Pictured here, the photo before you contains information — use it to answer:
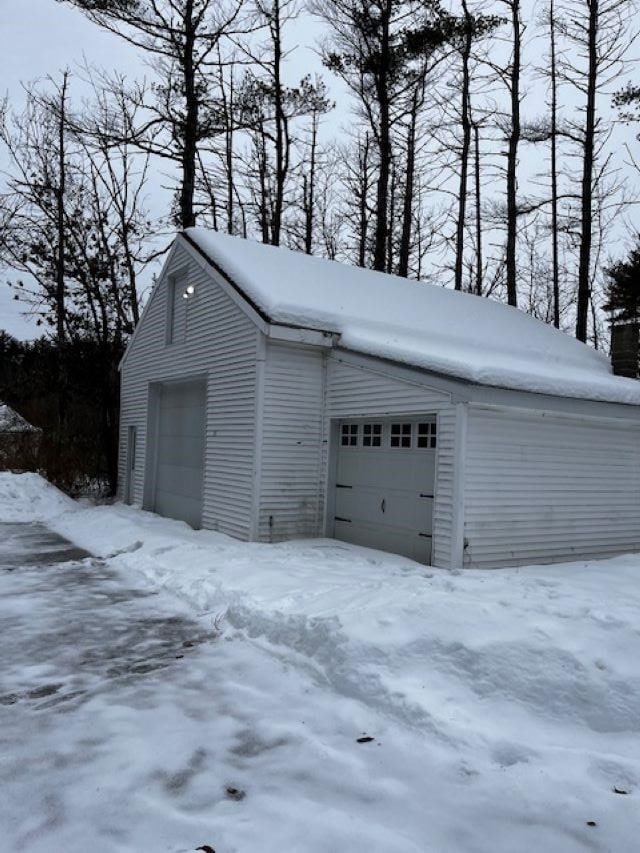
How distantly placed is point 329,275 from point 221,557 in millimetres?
7137

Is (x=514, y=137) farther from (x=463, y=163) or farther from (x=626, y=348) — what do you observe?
(x=626, y=348)

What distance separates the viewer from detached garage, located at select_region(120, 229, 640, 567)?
30.1ft

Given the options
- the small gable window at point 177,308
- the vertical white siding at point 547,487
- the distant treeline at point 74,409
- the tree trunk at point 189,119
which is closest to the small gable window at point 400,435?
the vertical white siding at point 547,487

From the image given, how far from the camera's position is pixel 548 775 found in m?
3.88

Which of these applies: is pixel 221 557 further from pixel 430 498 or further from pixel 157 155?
pixel 157 155

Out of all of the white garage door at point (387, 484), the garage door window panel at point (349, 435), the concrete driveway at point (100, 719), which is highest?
the garage door window panel at point (349, 435)

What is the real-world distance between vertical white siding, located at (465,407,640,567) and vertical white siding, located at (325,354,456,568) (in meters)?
0.28

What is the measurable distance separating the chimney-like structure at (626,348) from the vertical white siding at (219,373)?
7.94 m

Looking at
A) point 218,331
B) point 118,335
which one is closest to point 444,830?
point 218,331

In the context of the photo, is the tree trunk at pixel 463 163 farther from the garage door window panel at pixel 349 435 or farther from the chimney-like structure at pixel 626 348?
the garage door window panel at pixel 349 435

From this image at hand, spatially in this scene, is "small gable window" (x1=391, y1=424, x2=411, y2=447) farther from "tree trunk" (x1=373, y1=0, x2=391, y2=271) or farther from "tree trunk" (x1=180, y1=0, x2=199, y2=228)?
"tree trunk" (x1=180, y1=0, x2=199, y2=228)

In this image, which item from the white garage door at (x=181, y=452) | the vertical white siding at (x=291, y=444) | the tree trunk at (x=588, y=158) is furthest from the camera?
the tree trunk at (x=588, y=158)

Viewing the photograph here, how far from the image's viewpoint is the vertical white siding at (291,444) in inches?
444

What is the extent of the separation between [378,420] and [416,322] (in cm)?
304
